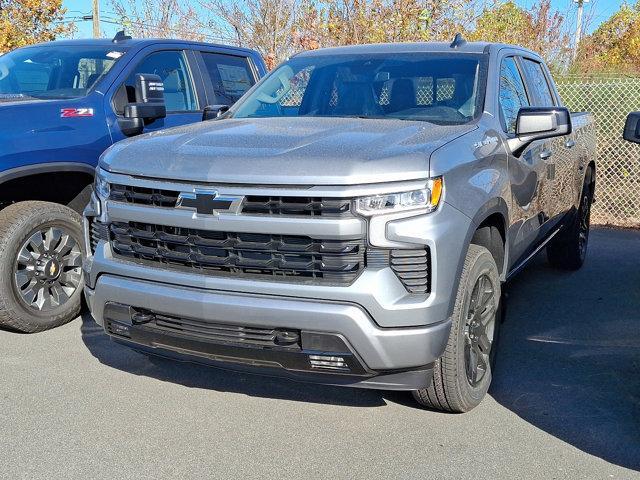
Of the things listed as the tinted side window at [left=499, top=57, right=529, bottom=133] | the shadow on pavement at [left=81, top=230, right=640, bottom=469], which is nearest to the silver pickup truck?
the tinted side window at [left=499, top=57, right=529, bottom=133]

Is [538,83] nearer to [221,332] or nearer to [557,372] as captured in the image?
[557,372]

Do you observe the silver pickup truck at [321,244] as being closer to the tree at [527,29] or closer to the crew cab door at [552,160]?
the crew cab door at [552,160]

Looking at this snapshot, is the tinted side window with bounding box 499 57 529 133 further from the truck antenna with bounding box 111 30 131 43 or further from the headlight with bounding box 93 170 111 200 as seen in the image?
the truck antenna with bounding box 111 30 131 43

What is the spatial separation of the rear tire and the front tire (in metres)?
2.95

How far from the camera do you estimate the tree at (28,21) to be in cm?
1761

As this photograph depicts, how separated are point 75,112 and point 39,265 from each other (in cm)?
108

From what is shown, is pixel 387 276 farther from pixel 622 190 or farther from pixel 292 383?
pixel 622 190

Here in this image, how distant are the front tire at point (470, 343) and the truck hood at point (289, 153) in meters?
0.64

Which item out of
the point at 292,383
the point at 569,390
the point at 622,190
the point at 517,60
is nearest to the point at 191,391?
the point at 292,383

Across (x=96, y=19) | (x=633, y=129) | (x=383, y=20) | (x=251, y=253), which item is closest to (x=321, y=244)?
(x=251, y=253)

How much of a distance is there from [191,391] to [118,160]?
4.37 ft

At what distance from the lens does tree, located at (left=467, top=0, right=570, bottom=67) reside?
14414 millimetres

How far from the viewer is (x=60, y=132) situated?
490 centimetres

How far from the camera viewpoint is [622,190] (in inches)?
371
